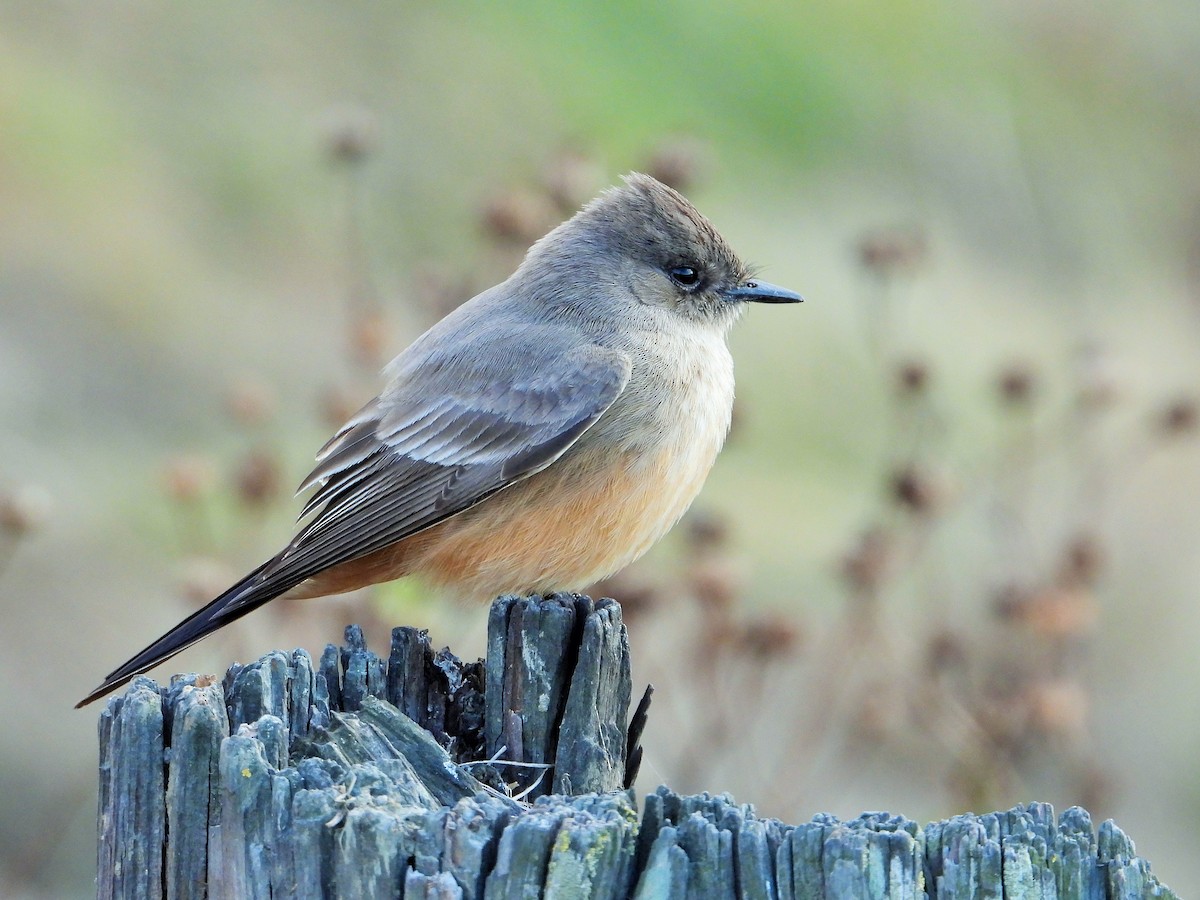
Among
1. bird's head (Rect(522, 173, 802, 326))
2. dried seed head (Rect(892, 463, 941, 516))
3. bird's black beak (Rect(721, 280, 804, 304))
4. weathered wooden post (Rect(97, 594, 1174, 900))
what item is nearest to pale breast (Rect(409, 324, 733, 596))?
bird's head (Rect(522, 173, 802, 326))

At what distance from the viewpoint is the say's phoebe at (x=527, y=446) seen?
4.71 metres

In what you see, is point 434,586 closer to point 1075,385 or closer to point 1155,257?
point 1075,385

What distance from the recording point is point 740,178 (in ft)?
35.9

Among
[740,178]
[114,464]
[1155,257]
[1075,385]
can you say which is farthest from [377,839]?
[1155,257]

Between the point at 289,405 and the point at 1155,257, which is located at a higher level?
the point at 1155,257

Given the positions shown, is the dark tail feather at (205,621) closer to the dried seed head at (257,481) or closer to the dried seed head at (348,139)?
the dried seed head at (257,481)

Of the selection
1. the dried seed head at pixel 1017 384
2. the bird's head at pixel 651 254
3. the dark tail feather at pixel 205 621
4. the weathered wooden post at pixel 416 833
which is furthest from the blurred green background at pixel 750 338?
the weathered wooden post at pixel 416 833

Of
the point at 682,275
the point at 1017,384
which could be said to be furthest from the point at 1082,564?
the point at 682,275

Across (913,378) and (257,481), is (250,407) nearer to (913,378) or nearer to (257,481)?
(257,481)

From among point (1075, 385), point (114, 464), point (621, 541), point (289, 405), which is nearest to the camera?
point (621, 541)

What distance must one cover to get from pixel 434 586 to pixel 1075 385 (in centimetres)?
355

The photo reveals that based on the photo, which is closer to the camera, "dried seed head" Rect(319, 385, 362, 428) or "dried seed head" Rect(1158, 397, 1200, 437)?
"dried seed head" Rect(319, 385, 362, 428)

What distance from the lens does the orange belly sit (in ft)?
15.4

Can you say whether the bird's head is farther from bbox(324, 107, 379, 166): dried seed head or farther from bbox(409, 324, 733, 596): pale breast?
bbox(324, 107, 379, 166): dried seed head
